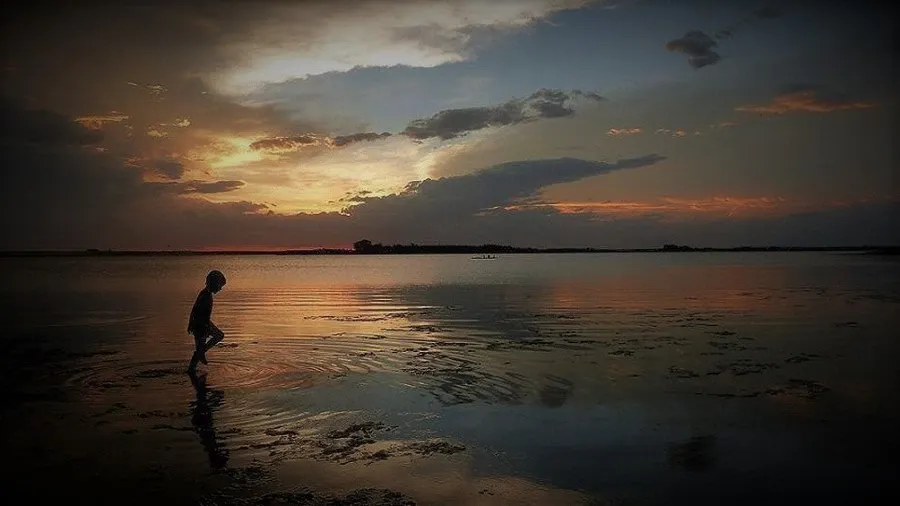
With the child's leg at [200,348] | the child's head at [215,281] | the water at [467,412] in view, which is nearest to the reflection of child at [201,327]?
the child's leg at [200,348]

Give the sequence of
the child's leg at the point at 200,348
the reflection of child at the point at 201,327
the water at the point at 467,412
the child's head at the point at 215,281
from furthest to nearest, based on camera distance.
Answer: the child's leg at the point at 200,348
the reflection of child at the point at 201,327
the child's head at the point at 215,281
the water at the point at 467,412

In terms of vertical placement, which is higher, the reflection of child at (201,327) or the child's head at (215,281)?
the child's head at (215,281)

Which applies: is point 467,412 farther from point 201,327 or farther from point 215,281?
point 201,327

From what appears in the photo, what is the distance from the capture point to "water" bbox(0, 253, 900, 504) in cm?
791

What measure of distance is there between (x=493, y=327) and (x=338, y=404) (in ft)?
43.0

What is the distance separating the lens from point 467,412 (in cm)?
1136

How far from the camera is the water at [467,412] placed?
791 centimetres

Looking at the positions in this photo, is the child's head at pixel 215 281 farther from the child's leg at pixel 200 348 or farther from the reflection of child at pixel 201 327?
the child's leg at pixel 200 348

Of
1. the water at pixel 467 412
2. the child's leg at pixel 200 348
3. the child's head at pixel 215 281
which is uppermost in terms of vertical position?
the child's head at pixel 215 281

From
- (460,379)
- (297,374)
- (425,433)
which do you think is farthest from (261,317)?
(425,433)

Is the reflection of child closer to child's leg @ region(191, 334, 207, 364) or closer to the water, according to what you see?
child's leg @ region(191, 334, 207, 364)

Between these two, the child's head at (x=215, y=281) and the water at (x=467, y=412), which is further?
the child's head at (x=215, y=281)

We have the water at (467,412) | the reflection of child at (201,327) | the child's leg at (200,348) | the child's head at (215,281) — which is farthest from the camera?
the child's leg at (200,348)

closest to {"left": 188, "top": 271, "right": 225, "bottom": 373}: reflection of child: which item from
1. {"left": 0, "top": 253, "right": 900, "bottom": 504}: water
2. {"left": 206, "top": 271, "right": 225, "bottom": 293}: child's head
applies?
{"left": 206, "top": 271, "right": 225, "bottom": 293}: child's head
